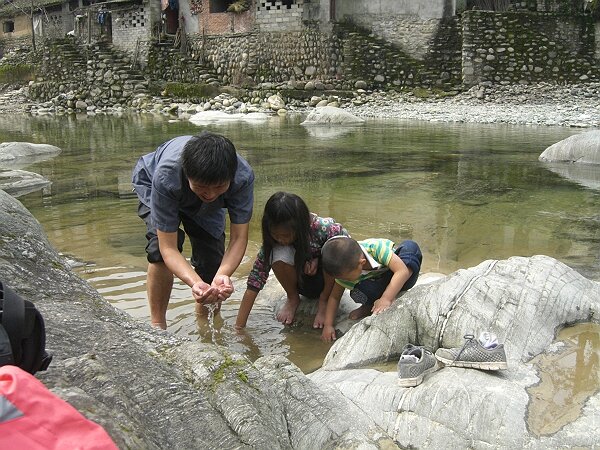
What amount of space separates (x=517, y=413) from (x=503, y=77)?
19.2 m

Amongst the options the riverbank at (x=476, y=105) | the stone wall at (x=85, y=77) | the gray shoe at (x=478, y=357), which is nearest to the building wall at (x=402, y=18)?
the riverbank at (x=476, y=105)

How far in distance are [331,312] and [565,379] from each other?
137 cm

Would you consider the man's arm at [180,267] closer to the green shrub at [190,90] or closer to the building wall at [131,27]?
the green shrub at [190,90]

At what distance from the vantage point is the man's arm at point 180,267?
9.87ft

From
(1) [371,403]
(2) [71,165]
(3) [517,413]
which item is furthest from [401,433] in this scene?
(2) [71,165]

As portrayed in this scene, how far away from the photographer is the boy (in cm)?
352

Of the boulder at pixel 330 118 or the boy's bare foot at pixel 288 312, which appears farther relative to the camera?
the boulder at pixel 330 118

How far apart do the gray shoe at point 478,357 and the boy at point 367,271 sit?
27.1 inches

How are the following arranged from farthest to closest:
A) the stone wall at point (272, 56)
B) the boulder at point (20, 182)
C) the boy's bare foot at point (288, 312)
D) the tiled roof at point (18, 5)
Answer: the tiled roof at point (18, 5) → the stone wall at point (272, 56) → the boulder at point (20, 182) → the boy's bare foot at point (288, 312)

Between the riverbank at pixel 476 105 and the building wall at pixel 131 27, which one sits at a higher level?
the building wall at pixel 131 27

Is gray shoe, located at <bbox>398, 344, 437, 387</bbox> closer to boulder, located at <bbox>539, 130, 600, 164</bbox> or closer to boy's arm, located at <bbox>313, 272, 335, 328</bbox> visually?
boy's arm, located at <bbox>313, 272, 335, 328</bbox>

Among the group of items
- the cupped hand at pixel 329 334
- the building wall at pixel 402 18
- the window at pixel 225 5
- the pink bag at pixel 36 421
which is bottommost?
the cupped hand at pixel 329 334

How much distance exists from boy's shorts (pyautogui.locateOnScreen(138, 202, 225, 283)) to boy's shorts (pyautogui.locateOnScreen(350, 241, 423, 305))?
85 cm

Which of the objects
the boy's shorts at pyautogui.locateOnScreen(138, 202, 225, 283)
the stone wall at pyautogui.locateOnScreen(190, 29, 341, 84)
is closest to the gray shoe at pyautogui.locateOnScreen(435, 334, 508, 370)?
the boy's shorts at pyautogui.locateOnScreen(138, 202, 225, 283)
